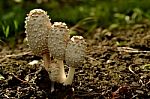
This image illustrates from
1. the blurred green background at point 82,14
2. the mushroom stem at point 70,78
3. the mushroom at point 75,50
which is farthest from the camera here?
the blurred green background at point 82,14

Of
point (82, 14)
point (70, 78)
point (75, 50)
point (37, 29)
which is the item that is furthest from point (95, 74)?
point (82, 14)

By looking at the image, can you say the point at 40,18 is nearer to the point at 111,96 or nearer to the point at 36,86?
Result: the point at 36,86

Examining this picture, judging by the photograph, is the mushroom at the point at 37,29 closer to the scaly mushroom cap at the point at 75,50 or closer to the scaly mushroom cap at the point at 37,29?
the scaly mushroom cap at the point at 37,29

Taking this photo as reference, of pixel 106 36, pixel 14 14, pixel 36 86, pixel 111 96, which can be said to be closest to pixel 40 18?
pixel 36 86

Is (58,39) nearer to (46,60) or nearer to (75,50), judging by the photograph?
(75,50)

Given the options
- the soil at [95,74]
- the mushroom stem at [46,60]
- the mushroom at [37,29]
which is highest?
the mushroom at [37,29]

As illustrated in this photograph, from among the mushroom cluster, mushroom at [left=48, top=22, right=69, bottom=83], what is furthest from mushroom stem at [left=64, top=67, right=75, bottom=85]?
mushroom at [left=48, top=22, right=69, bottom=83]

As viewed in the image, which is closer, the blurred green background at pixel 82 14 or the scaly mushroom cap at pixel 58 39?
the scaly mushroom cap at pixel 58 39

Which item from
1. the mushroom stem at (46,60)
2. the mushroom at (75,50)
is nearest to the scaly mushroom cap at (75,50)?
the mushroom at (75,50)
